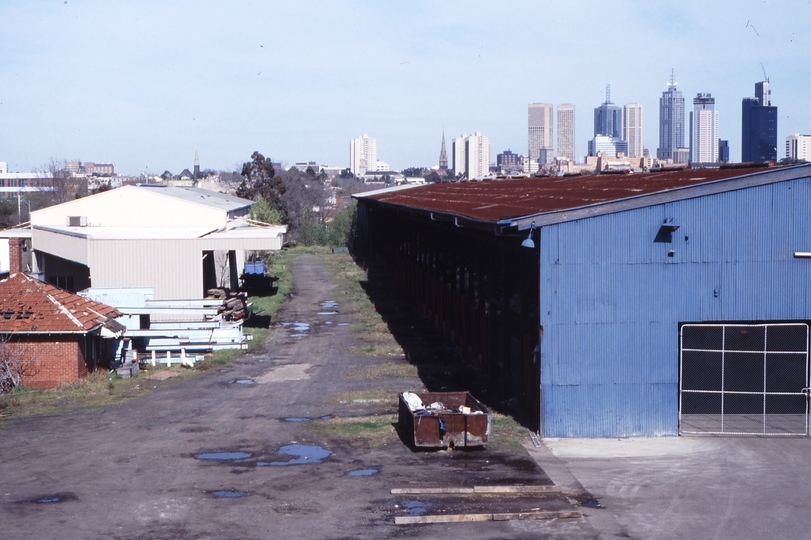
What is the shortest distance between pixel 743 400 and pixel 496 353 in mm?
5542

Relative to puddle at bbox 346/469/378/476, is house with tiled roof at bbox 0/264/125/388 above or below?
above

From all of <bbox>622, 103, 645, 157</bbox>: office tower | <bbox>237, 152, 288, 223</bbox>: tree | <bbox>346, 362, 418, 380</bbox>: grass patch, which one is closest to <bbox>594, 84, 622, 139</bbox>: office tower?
<bbox>622, 103, 645, 157</bbox>: office tower

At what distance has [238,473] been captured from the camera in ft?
44.7

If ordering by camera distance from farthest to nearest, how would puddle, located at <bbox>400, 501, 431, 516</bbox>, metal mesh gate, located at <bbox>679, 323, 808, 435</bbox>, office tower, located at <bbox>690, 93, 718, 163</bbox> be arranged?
office tower, located at <bbox>690, 93, 718, 163</bbox>, metal mesh gate, located at <bbox>679, 323, 808, 435</bbox>, puddle, located at <bbox>400, 501, 431, 516</bbox>

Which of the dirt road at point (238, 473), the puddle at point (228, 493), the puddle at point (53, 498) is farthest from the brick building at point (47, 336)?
the puddle at point (228, 493)

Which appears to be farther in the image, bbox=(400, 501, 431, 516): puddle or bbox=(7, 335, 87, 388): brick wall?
bbox=(7, 335, 87, 388): brick wall

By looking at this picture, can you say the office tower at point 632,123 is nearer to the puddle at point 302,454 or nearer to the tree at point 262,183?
the tree at point 262,183

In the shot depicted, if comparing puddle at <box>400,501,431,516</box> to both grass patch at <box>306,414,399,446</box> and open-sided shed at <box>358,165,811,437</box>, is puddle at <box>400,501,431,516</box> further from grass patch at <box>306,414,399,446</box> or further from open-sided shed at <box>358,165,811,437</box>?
open-sided shed at <box>358,165,811,437</box>

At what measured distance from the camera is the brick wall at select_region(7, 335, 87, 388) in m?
21.5

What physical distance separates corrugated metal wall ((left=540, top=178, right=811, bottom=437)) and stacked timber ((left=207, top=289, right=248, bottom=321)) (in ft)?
54.4

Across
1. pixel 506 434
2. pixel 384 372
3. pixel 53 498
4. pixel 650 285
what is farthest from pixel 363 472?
pixel 384 372

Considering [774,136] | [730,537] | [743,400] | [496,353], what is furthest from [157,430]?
[774,136]

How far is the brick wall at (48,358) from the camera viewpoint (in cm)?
2148

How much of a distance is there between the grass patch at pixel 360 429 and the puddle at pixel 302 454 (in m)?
0.75
